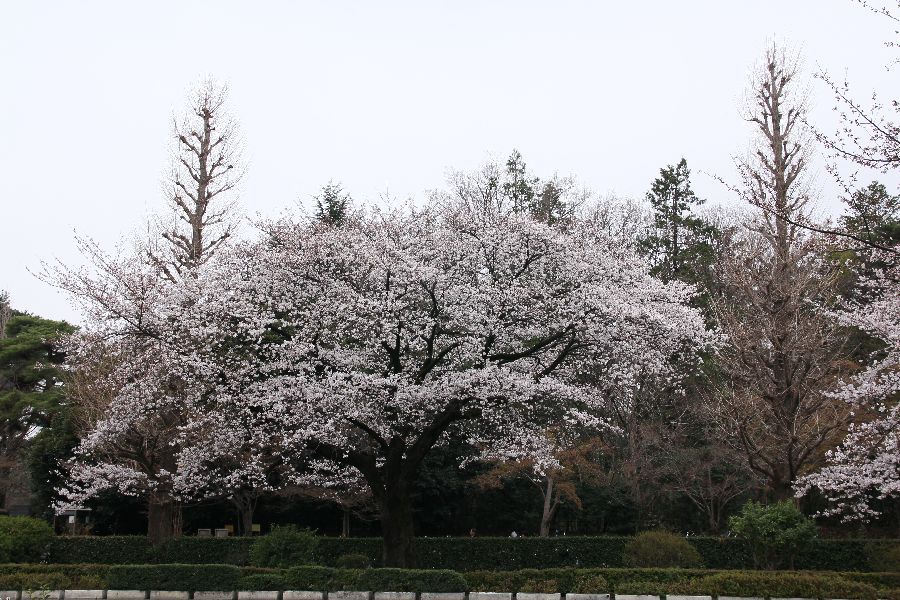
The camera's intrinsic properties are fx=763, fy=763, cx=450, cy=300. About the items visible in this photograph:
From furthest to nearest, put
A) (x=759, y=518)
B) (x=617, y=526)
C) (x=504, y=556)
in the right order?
(x=617, y=526), (x=504, y=556), (x=759, y=518)

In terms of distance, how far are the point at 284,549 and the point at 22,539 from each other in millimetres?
7763

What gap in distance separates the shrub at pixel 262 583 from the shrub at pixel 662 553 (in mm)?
8024

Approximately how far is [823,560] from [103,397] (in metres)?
19.9

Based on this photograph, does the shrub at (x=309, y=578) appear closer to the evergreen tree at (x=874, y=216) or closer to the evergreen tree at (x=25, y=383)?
the evergreen tree at (x=874, y=216)

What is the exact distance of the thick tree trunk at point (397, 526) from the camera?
57.1 ft

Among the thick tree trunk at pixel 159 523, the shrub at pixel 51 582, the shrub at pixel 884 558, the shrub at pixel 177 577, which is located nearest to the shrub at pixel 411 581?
the shrub at pixel 177 577

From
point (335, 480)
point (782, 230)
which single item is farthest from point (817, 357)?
point (335, 480)

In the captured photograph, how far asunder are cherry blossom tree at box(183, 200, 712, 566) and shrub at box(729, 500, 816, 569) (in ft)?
12.4

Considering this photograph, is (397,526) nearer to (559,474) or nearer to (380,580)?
(380,580)

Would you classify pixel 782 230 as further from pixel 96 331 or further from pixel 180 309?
pixel 96 331

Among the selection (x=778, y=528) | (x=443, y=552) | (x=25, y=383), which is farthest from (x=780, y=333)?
(x=25, y=383)

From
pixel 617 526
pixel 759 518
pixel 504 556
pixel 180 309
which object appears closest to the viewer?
pixel 759 518

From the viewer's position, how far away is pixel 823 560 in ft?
63.0

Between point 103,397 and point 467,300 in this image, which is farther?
point 103,397
